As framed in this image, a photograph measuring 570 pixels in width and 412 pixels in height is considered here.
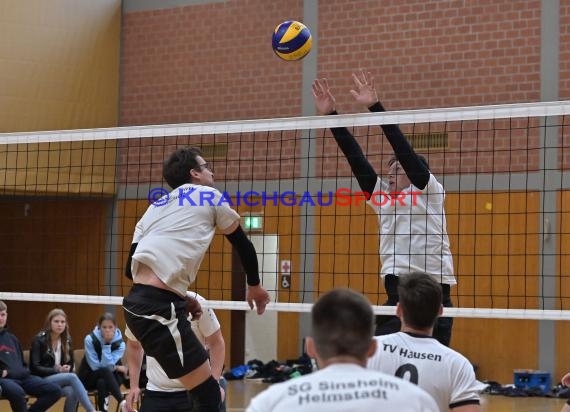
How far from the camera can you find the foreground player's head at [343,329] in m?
2.78

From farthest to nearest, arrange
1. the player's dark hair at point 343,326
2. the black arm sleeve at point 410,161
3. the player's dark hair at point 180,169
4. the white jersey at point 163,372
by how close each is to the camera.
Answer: the white jersey at point 163,372
the black arm sleeve at point 410,161
the player's dark hair at point 180,169
the player's dark hair at point 343,326

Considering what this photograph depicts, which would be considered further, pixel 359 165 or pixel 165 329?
pixel 359 165

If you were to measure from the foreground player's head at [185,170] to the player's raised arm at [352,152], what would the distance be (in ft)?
4.29

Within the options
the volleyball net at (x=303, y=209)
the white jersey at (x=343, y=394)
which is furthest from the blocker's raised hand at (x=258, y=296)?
the volleyball net at (x=303, y=209)

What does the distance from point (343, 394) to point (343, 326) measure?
A: 0.70ft

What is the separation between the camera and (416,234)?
639cm

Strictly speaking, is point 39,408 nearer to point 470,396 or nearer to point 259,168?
point 259,168

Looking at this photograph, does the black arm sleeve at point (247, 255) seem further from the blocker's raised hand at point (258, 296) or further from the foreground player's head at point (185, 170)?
the foreground player's head at point (185, 170)

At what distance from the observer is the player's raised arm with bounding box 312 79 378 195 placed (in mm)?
6480

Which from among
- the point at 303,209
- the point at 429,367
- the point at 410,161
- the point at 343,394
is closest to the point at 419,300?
the point at 429,367

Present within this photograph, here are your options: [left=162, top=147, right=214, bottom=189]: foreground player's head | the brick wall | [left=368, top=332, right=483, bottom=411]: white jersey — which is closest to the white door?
the brick wall

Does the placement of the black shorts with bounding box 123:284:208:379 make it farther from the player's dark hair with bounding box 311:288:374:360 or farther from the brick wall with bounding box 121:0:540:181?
the brick wall with bounding box 121:0:540:181

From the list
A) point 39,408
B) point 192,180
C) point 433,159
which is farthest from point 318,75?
point 192,180

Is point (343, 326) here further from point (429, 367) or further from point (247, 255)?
point (247, 255)
